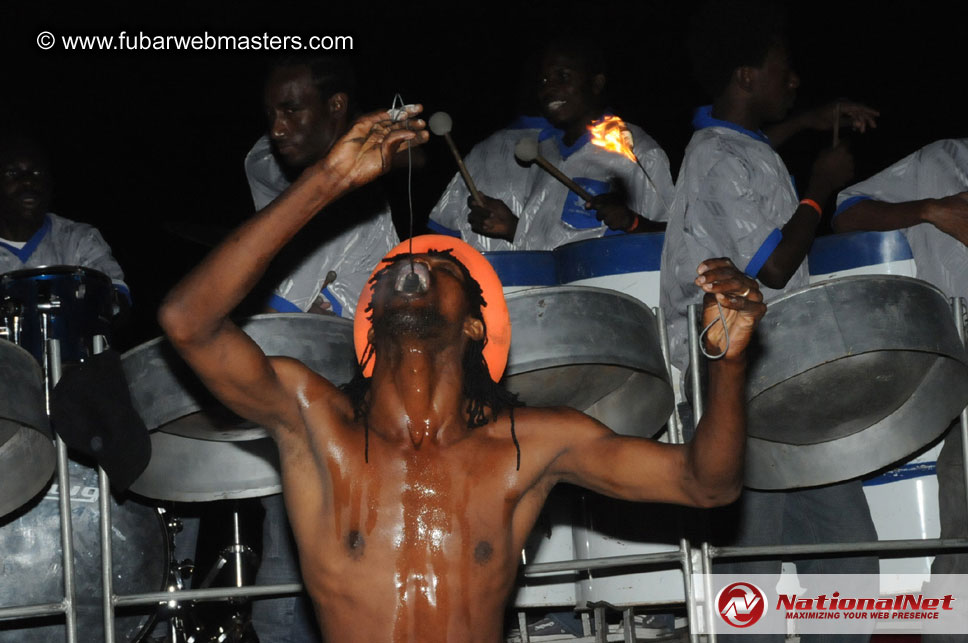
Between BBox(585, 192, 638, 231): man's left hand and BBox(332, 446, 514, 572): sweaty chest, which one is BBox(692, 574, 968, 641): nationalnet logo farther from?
BBox(585, 192, 638, 231): man's left hand

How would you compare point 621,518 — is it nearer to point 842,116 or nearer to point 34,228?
point 842,116

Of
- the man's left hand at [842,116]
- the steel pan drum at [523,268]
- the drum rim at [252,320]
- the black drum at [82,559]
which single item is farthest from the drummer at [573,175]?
the black drum at [82,559]

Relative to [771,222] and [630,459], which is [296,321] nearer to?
[630,459]

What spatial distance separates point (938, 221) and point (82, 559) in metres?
2.30

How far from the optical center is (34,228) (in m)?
3.97

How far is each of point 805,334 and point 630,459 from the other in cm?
58

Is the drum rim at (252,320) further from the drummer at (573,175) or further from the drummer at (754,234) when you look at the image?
the drummer at (573,175)

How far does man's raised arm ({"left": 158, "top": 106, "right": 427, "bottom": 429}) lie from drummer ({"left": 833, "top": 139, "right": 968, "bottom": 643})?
164 centimetres

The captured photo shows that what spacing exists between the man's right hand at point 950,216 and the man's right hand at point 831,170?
23 cm

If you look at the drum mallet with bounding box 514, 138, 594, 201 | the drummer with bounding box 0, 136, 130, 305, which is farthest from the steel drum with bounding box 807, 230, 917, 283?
the drummer with bounding box 0, 136, 130, 305

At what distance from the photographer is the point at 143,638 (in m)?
3.20

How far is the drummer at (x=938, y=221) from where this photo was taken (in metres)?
2.94

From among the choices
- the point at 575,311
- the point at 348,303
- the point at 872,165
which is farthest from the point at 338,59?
the point at 872,165

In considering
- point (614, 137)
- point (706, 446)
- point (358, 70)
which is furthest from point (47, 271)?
point (358, 70)
